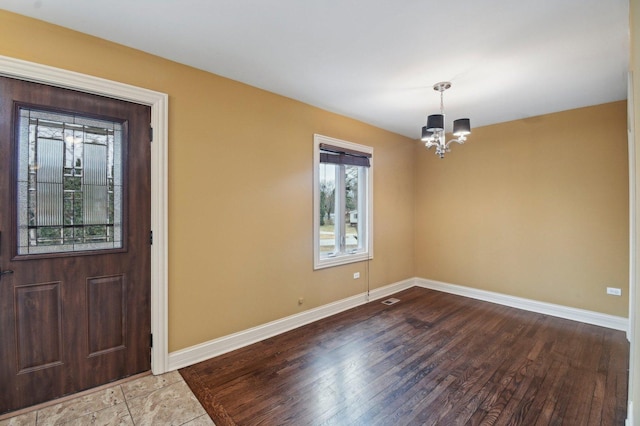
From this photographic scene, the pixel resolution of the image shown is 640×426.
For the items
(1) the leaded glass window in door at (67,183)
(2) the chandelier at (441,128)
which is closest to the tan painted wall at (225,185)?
(1) the leaded glass window in door at (67,183)

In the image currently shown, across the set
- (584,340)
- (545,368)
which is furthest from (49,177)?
(584,340)

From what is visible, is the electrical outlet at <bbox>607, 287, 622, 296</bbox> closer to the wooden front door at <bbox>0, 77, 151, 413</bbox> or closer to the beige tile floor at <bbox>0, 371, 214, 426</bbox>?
the beige tile floor at <bbox>0, 371, 214, 426</bbox>

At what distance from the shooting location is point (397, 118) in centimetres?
416

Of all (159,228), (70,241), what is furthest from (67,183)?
(159,228)

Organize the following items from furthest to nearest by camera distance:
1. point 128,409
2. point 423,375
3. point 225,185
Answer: point 225,185 → point 423,375 → point 128,409

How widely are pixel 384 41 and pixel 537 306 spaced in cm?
415

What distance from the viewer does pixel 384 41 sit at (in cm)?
226

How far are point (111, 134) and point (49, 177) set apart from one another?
536mm

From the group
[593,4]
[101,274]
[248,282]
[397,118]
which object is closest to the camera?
[593,4]

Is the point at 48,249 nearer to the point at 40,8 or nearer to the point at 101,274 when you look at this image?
the point at 101,274

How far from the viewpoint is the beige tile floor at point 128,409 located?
1.92 metres

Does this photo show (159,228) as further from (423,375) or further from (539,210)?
(539,210)

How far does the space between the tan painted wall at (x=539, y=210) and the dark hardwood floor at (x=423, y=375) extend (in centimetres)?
69

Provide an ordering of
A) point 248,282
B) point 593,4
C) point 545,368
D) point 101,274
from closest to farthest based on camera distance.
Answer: point 593,4, point 101,274, point 545,368, point 248,282
